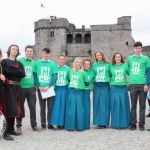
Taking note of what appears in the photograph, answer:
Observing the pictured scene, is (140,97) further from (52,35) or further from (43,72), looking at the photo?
(52,35)

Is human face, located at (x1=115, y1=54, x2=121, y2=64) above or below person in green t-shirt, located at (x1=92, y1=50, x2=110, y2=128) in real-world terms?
above

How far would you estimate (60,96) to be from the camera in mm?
7668

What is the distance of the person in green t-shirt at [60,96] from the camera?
7.59m

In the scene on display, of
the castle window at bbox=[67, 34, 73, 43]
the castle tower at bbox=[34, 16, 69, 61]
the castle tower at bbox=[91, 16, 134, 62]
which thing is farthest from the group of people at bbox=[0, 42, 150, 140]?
the castle window at bbox=[67, 34, 73, 43]

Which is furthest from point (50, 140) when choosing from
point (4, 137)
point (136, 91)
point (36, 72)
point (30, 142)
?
point (136, 91)

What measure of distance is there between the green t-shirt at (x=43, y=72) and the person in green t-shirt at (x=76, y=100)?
0.55 meters

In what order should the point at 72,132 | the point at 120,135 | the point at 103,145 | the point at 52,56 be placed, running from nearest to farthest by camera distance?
the point at 103,145 → the point at 120,135 → the point at 72,132 → the point at 52,56

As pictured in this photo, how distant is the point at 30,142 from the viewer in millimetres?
6086

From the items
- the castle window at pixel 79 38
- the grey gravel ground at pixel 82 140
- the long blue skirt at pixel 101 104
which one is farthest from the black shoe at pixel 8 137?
the castle window at pixel 79 38

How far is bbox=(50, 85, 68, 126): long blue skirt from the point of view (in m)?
7.58

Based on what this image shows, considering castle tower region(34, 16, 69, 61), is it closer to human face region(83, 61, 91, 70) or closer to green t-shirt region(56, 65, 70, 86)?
human face region(83, 61, 91, 70)

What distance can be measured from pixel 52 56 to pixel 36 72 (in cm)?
3913

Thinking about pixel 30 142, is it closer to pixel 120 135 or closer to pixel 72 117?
pixel 72 117

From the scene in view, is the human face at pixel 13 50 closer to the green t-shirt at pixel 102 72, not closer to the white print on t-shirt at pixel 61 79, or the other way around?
the white print on t-shirt at pixel 61 79
